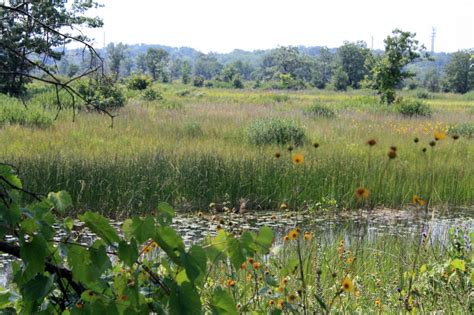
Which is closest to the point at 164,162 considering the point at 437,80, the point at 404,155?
the point at 404,155

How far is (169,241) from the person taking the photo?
1.39 m

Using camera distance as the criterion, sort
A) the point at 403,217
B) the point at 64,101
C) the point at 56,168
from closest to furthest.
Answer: the point at 56,168
the point at 403,217
the point at 64,101

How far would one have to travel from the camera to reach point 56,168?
8852mm

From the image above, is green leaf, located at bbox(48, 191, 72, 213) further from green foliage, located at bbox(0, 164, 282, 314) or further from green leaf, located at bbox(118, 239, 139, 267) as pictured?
green leaf, located at bbox(118, 239, 139, 267)

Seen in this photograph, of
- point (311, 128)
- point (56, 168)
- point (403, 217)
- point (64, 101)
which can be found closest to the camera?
point (56, 168)

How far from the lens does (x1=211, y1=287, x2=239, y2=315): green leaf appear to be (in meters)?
1.49

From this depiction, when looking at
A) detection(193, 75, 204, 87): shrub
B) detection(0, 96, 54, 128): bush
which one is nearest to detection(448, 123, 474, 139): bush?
detection(0, 96, 54, 128): bush

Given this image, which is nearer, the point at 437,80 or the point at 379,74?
the point at 379,74

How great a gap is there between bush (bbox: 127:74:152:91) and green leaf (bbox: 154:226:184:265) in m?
31.3

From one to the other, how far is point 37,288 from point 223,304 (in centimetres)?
45

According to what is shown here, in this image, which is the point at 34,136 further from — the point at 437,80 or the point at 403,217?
the point at 437,80

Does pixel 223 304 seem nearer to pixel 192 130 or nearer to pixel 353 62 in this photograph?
pixel 192 130

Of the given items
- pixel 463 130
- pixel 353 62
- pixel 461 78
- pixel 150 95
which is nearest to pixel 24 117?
pixel 463 130

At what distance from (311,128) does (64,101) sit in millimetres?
8664
